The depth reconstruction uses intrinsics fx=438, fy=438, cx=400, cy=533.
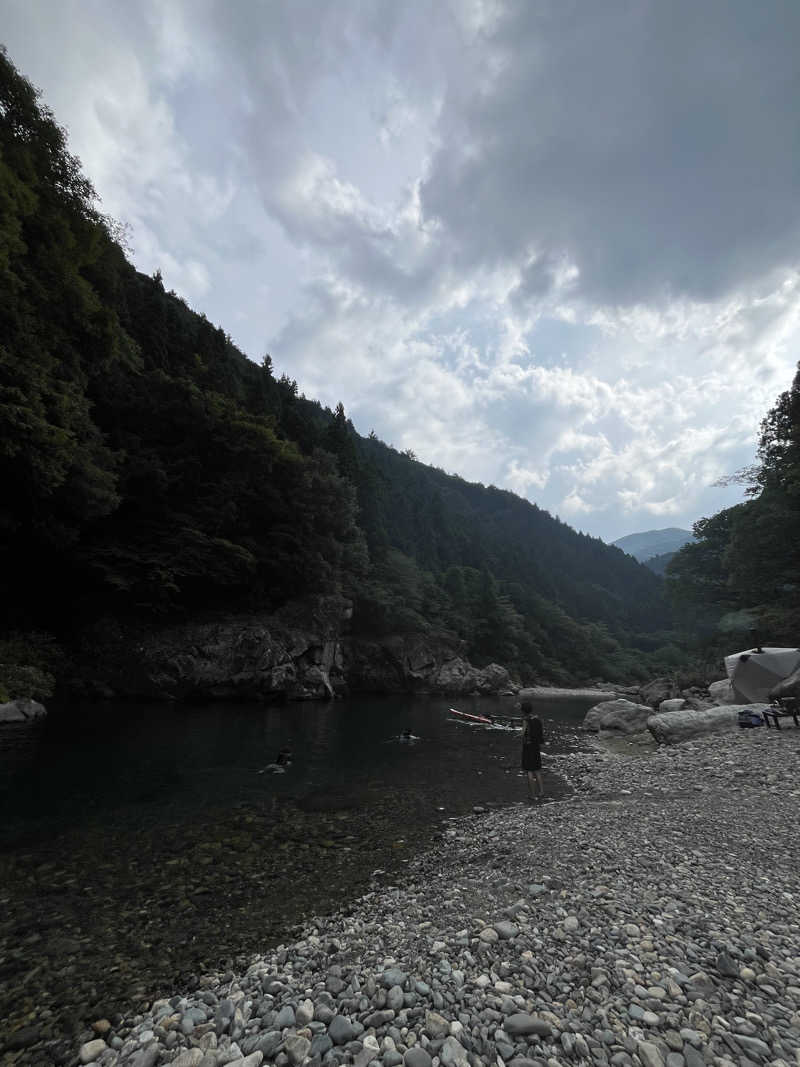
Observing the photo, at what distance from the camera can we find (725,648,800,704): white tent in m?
21.4

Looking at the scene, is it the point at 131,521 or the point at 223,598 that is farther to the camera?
the point at 223,598

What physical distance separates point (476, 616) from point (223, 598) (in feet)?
175

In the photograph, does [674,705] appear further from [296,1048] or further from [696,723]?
[296,1048]

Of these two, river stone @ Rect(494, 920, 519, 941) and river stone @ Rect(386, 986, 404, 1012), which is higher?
river stone @ Rect(386, 986, 404, 1012)

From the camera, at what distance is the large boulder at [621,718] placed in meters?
25.7

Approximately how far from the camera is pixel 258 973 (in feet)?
16.0

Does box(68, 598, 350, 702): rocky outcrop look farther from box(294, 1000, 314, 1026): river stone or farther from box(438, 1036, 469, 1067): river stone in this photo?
box(438, 1036, 469, 1067): river stone

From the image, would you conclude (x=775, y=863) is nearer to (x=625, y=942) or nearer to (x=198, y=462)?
(x=625, y=942)

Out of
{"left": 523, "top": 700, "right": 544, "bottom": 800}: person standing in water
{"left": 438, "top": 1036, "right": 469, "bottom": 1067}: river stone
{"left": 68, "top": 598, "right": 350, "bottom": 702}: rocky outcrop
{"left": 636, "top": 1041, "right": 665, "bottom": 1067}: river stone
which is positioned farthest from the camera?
{"left": 68, "top": 598, "right": 350, "bottom": 702}: rocky outcrop

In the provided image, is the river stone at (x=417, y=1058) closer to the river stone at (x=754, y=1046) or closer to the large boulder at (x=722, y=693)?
the river stone at (x=754, y=1046)

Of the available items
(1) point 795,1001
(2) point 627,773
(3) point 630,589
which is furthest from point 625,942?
(3) point 630,589

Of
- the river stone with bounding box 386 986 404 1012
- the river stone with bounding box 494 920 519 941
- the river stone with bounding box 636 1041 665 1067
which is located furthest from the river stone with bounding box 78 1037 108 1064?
the river stone with bounding box 636 1041 665 1067

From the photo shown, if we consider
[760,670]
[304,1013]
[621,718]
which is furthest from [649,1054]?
[621,718]

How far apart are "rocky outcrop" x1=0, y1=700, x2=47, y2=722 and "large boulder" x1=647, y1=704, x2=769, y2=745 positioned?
92.7 feet
